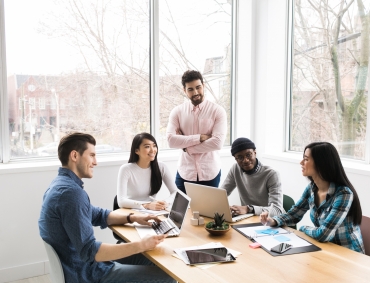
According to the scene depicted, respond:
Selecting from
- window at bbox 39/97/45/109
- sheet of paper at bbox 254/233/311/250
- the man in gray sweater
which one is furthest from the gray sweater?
window at bbox 39/97/45/109

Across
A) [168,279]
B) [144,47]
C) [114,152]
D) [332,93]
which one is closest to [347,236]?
[168,279]

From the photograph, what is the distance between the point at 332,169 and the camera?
214 centimetres

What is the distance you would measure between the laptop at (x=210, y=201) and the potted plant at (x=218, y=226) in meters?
0.13

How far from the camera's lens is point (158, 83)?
13.4ft

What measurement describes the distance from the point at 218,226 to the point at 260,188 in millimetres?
675

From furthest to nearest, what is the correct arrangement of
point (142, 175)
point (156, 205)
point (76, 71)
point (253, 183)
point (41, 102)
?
point (76, 71) < point (41, 102) < point (142, 175) < point (253, 183) < point (156, 205)

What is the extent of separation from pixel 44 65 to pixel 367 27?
9.56 ft

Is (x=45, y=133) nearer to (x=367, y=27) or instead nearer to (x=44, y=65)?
(x=44, y=65)

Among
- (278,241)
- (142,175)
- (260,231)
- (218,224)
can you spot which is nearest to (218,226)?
(218,224)

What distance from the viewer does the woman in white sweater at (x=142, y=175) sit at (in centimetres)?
296

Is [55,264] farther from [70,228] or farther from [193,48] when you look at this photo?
[193,48]

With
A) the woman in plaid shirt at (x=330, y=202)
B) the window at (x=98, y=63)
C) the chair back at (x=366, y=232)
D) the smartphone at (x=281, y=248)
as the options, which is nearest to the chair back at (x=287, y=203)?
the woman in plaid shirt at (x=330, y=202)

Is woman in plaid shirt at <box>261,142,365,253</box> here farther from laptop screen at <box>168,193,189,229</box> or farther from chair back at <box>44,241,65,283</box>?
chair back at <box>44,241,65,283</box>

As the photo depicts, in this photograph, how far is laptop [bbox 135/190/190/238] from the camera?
2221 millimetres
